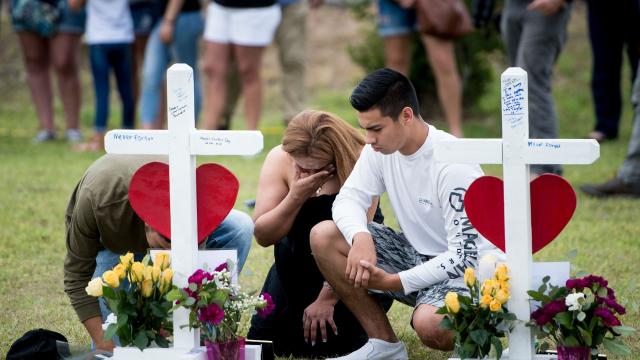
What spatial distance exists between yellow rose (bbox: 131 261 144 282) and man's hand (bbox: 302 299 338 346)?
86cm

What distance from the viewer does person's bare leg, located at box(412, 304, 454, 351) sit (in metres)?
3.55

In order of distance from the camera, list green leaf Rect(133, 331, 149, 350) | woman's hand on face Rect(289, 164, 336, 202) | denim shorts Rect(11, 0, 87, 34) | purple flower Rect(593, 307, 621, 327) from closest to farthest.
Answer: purple flower Rect(593, 307, 621, 327) → green leaf Rect(133, 331, 149, 350) → woman's hand on face Rect(289, 164, 336, 202) → denim shorts Rect(11, 0, 87, 34)

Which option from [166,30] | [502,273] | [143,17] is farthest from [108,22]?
[502,273]

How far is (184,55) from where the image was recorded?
8.24m

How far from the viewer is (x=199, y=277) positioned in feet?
10.9

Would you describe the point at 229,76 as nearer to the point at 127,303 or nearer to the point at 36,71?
the point at 36,71

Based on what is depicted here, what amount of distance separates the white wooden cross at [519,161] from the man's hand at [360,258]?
0.54 meters

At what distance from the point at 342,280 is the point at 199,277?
2.10ft

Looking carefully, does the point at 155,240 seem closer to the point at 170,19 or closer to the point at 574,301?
A: the point at 574,301

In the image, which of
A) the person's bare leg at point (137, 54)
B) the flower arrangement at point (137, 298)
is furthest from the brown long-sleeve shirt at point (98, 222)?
the person's bare leg at point (137, 54)

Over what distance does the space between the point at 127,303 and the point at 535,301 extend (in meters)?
1.29

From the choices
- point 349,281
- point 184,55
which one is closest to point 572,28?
point 184,55

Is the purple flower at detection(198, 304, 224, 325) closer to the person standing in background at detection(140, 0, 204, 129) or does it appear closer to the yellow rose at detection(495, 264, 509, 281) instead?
the yellow rose at detection(495, 264, 509, 281)

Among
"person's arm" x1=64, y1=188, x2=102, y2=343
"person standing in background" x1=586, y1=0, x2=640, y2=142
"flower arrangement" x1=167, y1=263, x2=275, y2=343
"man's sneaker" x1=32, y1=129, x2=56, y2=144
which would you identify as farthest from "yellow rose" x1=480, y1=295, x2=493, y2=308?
"man's sneaker" x1=32, y1=129, x2=56, y2=144
